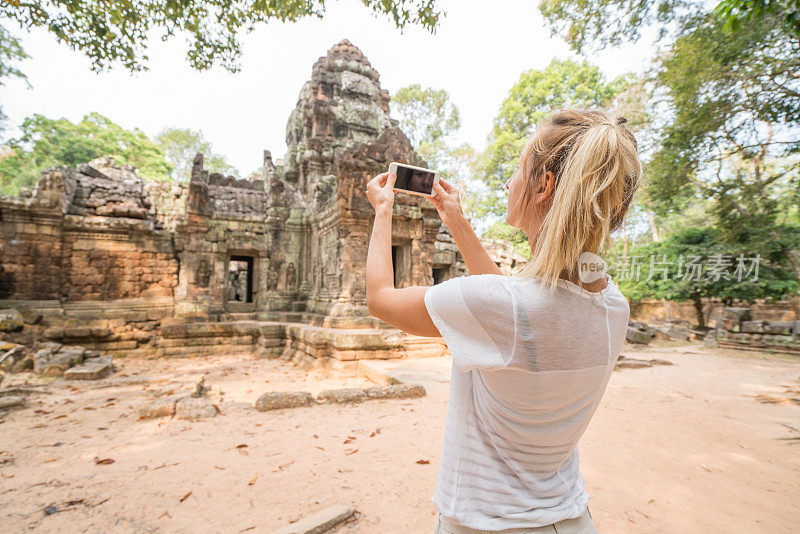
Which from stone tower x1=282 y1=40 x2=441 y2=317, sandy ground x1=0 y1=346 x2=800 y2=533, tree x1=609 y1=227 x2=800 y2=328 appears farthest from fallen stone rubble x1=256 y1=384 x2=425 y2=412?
tree x1=609 y1=227 x2=800 y2=328

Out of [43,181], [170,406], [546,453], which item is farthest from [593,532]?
[43,181]

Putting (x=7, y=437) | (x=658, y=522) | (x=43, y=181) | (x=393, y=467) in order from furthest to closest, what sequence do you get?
1. (x=43, y=181)
2. (x=7, y=437)
3. (x=393, y=467)
4. (x=658, y=522)

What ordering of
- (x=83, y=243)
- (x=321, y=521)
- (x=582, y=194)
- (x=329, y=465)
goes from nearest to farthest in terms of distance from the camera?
1. (x=582, y=194)
2. (x=321, y=521)
3. (x=329, y=465)
4. (x=83, y=243)

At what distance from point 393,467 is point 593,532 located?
260cm

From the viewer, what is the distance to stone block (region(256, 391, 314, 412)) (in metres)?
4.71

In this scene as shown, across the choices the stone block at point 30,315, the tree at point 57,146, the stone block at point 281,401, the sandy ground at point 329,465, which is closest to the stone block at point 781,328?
the sandy ground at point 329,465

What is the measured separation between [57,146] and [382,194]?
102ft

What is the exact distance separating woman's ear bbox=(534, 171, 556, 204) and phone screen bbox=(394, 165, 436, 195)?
1.67ft

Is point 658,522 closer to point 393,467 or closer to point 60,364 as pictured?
point 393,467

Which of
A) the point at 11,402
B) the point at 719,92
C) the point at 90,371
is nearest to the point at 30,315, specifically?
the point at 90,371

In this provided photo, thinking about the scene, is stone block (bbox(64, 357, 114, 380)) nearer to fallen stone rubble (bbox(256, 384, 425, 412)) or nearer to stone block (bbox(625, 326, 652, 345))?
fallen stone rubble (bbox(256, 384, 425, 412))

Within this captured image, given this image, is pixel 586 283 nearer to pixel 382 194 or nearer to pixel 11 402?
pixel 382 194

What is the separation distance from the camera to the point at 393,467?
3238 mm

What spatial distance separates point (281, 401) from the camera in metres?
4.79
